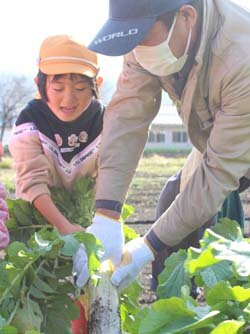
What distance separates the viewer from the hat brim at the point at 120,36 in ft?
6.50

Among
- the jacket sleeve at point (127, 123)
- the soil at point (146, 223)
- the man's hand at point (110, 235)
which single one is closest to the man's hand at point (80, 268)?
the man's hand at point (110, 235)

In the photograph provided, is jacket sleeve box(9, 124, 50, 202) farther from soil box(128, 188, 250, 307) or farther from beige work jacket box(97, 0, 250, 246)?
soil box(128, 188, 250, 307)

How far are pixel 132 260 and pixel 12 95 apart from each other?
42949 mm

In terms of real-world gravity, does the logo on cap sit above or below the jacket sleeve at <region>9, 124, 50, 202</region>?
above

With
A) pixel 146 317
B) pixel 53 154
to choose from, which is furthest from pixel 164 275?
pixel 53 154

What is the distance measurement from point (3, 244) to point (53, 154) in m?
0.87

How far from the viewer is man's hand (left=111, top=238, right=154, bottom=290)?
212 centimetres

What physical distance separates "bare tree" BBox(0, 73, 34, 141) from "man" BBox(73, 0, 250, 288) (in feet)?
125

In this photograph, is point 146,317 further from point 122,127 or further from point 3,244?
point 122,127

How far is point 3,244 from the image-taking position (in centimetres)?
194

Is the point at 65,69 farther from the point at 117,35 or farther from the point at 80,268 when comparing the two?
the point at 80,268

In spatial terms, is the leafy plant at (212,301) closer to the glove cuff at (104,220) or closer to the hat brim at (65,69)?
the glove cuff at (104,220)

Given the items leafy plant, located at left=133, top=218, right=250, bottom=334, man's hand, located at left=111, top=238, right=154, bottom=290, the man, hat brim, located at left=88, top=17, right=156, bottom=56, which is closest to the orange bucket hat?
the man

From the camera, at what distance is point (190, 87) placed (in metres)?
2.26
